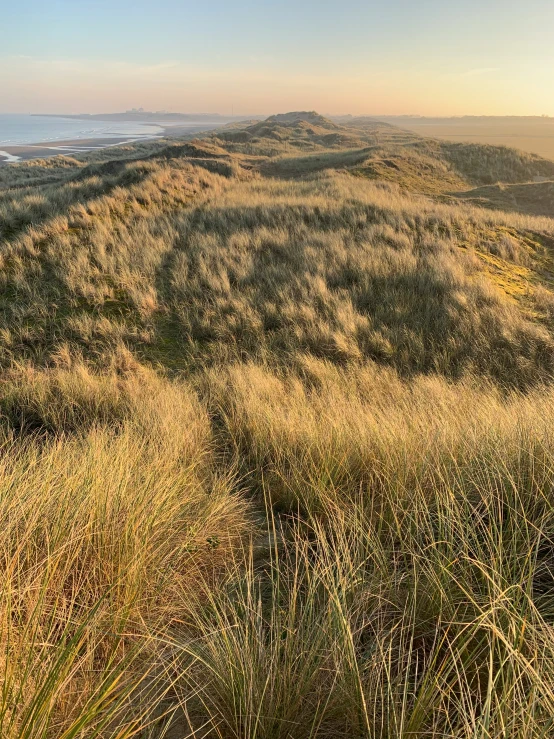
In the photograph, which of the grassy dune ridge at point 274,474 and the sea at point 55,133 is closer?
the grassy dune ridge at point 274,474

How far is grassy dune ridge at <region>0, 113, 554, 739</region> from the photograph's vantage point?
1.32m

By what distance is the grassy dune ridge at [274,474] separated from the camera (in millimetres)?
1315

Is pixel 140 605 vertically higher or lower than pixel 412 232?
lower

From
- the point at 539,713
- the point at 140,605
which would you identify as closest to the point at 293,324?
the point at 140,605

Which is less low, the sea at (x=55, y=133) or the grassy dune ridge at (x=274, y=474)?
the sea at (x=55, y=133)

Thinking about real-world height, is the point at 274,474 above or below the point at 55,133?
below

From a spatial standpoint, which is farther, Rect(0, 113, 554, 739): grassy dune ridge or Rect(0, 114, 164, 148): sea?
Rect(0, 114, 164, 148): sea

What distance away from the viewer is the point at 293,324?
22.3ft

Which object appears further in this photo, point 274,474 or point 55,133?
point 55,133

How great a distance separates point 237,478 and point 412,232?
9.51 m

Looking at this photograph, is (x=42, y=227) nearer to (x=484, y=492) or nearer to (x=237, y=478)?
(x=237, y=478)

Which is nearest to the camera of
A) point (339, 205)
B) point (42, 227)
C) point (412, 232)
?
point (42, 227)

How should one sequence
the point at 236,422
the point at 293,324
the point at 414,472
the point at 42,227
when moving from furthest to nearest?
the point at 42,227 < the point at 293,324 < the point at 236,422 < the point at 414,472

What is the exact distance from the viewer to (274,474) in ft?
9.93
